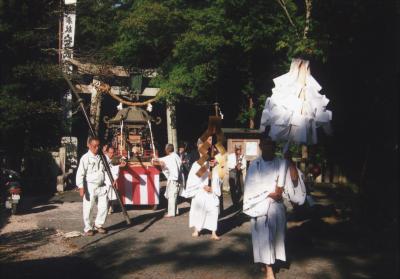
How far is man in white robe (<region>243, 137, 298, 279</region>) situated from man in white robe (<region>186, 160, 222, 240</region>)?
2284mm

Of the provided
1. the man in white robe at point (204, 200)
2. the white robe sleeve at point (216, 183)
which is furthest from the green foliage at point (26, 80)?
the white robe sleeve at point (216, 183)

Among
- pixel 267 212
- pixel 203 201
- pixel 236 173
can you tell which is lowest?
pixel 203 201

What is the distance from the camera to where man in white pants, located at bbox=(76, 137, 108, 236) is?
8047mm

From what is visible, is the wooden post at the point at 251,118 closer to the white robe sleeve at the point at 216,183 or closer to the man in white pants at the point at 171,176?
the man in white pants at the point at 171,176

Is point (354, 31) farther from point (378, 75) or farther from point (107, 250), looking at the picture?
point (107, 250)

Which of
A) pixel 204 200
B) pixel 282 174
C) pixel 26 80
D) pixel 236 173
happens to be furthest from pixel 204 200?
pixel 26 80

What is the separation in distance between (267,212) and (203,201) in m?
2.65

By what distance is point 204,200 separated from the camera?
8.30 meters

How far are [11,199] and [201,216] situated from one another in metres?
4.86

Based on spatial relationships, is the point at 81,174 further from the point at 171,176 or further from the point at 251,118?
the point at 251,118

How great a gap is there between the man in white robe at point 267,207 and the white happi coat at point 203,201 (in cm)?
230

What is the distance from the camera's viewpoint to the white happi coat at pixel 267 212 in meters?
5.75

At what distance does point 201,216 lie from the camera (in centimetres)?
816

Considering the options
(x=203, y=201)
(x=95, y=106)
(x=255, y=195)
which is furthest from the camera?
(x=95, y=106)
